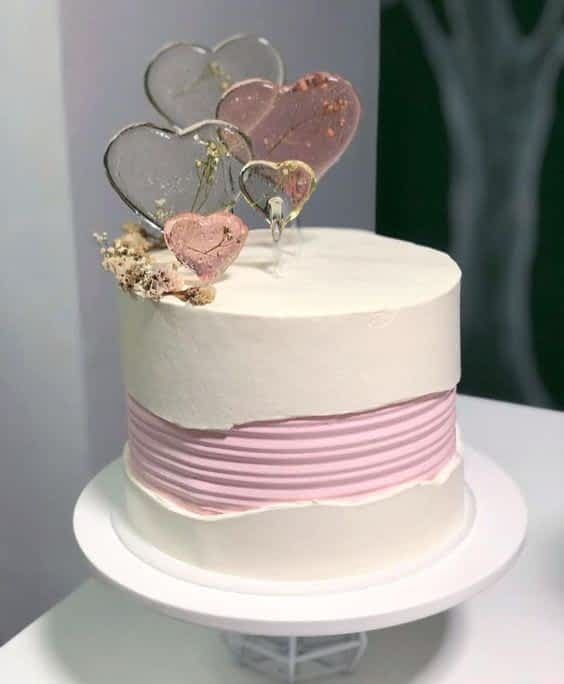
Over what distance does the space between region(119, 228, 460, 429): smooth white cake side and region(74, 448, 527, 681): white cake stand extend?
14 centimetres

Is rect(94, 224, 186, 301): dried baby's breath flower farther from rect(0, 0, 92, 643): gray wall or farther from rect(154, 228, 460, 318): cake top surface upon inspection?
rect(0, 0, 92, 643): gray wall

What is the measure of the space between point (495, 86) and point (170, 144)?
107 centimetres

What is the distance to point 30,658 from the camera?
1014mm

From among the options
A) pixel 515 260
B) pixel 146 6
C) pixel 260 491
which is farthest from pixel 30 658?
pixel 515 260

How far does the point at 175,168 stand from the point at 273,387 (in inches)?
11.2

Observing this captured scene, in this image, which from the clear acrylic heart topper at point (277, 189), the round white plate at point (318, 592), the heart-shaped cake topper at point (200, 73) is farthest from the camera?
the heart-shaped cake topper at point (200, 73)

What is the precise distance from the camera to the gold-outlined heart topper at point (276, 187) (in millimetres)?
938

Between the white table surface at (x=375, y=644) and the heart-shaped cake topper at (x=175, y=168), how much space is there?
0.44 meters

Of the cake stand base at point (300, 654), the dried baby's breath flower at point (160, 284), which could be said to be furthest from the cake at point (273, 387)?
the cake stand base at point (300, 654)

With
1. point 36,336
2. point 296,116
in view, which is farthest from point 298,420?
point 36,336

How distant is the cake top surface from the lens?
833 mm

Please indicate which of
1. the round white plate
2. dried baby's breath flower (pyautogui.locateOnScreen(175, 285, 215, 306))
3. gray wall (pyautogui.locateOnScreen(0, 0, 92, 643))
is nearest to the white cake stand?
the round white plate

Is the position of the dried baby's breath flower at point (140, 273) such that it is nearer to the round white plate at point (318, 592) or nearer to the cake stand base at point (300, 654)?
the round white plate at point (318, 592)

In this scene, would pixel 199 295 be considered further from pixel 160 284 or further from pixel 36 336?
pixel 36 336
